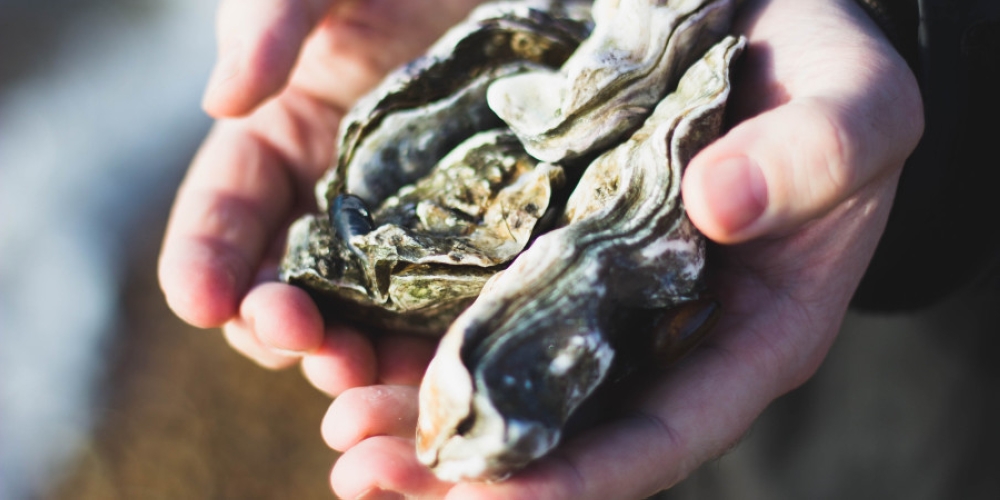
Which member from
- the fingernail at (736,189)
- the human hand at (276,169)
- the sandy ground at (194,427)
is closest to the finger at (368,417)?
the human hand at (276,169)

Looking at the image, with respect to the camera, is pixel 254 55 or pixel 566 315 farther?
pixel 254 55

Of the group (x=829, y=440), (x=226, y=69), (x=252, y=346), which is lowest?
(x=829, y=440)

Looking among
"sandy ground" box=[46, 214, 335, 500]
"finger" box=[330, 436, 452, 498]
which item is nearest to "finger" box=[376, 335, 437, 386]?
"finger" box=[330, 436, 452, 498]

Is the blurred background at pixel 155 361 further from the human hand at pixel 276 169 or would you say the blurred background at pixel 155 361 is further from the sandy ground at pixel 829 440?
the human hand at pixel 276 169

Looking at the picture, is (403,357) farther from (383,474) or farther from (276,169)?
(276,169)

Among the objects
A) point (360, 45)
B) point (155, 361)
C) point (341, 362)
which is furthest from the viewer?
point (155, 361)

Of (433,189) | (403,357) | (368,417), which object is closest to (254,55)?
(433,189)

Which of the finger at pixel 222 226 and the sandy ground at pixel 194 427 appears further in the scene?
the sandy ground at pixel 194 427
